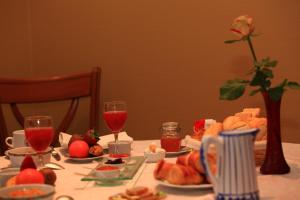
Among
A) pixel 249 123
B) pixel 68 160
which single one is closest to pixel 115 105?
pixel 68 160

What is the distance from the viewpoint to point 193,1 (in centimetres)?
257

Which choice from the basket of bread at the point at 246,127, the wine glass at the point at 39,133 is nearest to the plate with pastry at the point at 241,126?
the basket of bread at the point at 246,127

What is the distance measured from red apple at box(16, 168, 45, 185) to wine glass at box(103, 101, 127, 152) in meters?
0.60

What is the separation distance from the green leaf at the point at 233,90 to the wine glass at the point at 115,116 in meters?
0.52

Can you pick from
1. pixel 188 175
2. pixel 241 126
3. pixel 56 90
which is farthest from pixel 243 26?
pixel 56 90

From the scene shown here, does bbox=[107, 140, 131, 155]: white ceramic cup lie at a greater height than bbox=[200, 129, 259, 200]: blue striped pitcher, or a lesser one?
lesser

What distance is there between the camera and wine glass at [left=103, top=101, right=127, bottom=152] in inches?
66.6

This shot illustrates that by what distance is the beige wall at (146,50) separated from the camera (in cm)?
255

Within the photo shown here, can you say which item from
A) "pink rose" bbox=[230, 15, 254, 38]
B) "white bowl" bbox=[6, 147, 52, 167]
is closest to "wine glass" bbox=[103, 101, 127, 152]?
"white bowl" bbox=[6, 147, 52, 167]

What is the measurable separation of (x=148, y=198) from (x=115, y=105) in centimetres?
72

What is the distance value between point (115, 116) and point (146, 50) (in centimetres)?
97

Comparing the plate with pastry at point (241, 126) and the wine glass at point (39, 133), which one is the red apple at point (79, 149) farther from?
the plate with pastry at point (241, 126)

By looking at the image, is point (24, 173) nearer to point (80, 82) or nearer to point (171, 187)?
point (171, 187)

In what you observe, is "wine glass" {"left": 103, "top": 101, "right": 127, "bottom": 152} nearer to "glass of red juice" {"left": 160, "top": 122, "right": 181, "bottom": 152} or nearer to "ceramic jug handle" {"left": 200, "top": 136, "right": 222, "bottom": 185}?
"glass of red juice" {"left": 160, "top": 122, "right": 181, "bottom": 152}
